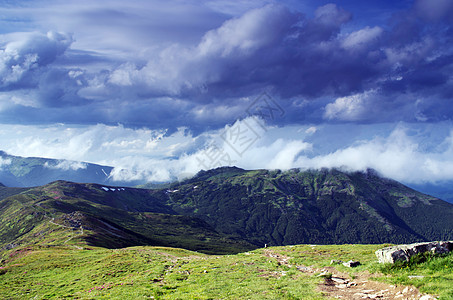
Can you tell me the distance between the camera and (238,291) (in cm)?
2517

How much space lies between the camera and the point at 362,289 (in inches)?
882

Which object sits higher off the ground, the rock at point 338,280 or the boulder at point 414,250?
the boulder at point 414,250

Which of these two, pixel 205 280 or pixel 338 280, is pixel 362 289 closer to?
pixel 338 280

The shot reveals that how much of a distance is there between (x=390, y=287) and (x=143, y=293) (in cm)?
2306

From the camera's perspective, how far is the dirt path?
64.3 ft

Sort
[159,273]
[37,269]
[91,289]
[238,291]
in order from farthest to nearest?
[37,269], [159,273], [91,289], [238,291]

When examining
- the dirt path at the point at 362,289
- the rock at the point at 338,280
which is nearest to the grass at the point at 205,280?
the dirt path at the point at 362,289

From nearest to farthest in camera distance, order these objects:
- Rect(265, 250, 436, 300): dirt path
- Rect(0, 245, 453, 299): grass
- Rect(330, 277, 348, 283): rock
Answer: Rect(265, 250, 436, 300): dirt path → Rect(0, 245, 453, 299): grass → Rect(330, 277, 348, 283): rock

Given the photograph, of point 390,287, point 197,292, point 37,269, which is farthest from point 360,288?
point 37,269

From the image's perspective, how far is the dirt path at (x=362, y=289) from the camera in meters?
19.6

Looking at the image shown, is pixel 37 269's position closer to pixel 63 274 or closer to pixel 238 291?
pixel 63 274

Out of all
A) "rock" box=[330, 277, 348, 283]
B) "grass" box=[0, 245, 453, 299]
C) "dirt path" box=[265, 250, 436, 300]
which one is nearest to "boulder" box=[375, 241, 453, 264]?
"grass" box=[0, 245, 453, 299]

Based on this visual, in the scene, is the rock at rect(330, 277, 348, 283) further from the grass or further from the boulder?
the boulder

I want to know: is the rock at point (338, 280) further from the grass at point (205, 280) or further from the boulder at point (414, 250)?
the boulder at point (414, 250)
